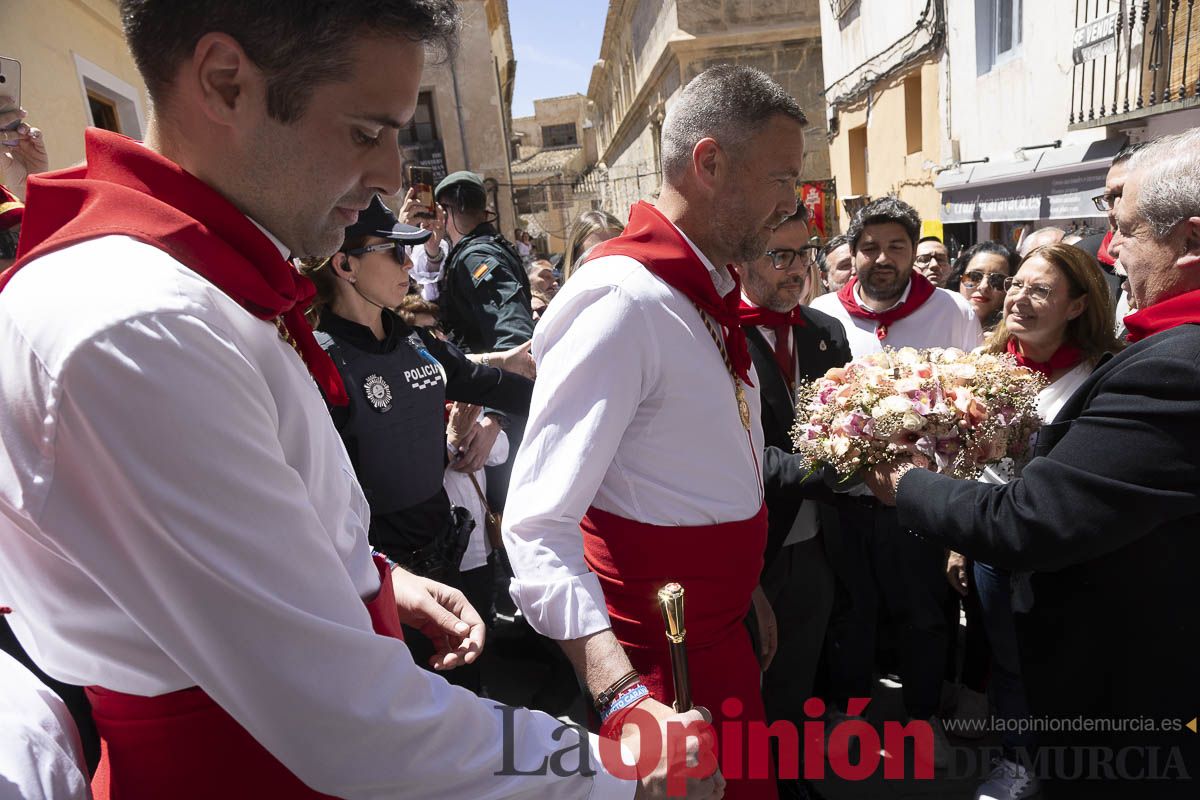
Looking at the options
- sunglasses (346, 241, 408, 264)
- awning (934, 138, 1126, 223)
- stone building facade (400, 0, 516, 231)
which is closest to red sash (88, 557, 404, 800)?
sunglasses (346, 241, 408, 264)

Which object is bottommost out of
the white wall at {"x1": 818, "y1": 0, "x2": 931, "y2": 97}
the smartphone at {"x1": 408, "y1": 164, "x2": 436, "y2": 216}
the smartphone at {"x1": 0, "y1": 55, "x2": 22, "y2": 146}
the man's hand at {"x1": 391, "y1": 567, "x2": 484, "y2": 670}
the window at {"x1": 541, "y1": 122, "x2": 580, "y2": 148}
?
the man's hand at {"x1": 391, "y1": 567, "x2": 484, "y2": 670}

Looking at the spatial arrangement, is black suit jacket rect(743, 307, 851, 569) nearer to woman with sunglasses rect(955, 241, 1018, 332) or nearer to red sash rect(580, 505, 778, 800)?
red sash rect(580, 505, 778, 800)

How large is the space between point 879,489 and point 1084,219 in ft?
26.8

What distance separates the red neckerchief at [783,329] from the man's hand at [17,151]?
307 centimetres

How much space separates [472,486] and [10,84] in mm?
2575

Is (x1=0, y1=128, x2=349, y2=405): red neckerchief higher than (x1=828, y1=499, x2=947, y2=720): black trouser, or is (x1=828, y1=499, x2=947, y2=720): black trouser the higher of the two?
(x1=0, y1=128, x2=349, y2=405): red neckerchief

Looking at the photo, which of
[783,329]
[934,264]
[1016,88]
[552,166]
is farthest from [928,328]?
[552,166]

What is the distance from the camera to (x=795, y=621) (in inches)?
131

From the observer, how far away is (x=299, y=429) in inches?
42.1

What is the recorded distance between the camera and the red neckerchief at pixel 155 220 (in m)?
0.91

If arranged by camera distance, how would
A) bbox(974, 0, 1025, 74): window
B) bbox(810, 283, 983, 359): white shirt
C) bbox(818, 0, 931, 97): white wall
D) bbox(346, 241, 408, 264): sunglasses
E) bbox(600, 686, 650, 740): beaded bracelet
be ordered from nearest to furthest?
bbox(600, 686, 650, 740): beaded bracelet → bbox(346, 241, 408, 264): sunglasses → bbox(810, 283, 983, 359): white shirt → bbox(974, 0, 1025, 74): window → bbox(818, 0, 931, 97): white wall

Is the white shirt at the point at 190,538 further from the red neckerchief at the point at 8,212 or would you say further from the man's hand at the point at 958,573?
the man's hand at the point at 958,573

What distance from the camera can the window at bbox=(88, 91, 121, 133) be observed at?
7.06m

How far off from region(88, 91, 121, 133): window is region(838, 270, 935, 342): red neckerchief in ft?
22.4
